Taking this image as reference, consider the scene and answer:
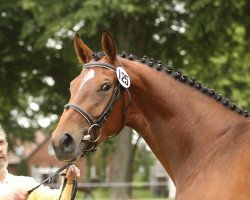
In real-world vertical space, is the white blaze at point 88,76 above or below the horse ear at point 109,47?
below

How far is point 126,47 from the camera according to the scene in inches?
731

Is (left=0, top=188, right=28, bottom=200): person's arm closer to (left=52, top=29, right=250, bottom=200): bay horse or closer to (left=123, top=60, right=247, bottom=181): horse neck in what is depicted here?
(left=52, top=29, right=250, bottom=200): bay horse

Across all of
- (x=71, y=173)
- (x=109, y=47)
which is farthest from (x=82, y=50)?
(x=71, y=173)

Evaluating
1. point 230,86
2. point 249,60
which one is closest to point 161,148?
point 249,60

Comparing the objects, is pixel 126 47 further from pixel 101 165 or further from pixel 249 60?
pixel 101 165

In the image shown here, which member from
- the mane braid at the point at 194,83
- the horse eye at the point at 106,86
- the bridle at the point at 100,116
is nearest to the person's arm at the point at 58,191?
the bridle at the point at 100,116

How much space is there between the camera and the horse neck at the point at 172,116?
4.46 m

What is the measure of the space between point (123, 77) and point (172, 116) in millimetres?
493

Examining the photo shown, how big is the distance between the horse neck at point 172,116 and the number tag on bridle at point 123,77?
0.30ft

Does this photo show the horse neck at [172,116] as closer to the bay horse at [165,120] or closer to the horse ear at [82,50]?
the bay horse at [165,120]

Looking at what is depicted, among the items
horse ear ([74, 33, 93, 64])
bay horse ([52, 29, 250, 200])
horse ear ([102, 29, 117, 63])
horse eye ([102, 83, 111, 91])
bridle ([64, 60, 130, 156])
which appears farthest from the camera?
horse ear ([74, 33, 93, 64])

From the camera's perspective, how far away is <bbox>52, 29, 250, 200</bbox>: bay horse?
13.6 feet

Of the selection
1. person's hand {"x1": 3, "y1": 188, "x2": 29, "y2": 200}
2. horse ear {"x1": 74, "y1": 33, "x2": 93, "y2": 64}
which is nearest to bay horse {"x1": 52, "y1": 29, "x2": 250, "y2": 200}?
horse ear {"x1": 74, "y1": 33, "x2": 93, "y2": 64}

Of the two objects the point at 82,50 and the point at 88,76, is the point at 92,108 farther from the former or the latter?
the point at 82,50
